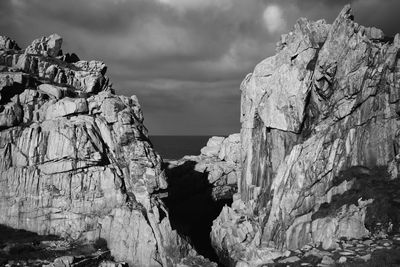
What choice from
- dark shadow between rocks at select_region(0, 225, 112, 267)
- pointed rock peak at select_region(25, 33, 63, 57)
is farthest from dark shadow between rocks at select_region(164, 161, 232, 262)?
pointed rock peak at select_region(25, 33, 63, 57)

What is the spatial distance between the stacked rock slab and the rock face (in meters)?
17.1

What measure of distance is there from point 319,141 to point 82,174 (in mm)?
41011

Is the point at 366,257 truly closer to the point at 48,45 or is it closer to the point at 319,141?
the point at 319,141

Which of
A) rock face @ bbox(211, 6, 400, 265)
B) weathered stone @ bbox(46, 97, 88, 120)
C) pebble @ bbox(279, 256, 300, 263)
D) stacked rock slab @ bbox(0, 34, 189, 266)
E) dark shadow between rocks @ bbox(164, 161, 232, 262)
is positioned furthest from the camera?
dark shadow between rocks @ bbox(164, 161, 232, 262)

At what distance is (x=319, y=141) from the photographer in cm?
5978

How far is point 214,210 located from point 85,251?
4220cm

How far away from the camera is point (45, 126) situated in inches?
2817

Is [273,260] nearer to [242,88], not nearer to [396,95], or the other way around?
[396,95]

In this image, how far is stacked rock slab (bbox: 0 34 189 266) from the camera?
216ft

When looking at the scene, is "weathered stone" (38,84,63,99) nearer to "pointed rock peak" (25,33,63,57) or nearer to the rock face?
"pointed rock peak" (25,33,63,57)

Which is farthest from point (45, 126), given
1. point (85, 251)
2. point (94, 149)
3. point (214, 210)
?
point (214, 210)

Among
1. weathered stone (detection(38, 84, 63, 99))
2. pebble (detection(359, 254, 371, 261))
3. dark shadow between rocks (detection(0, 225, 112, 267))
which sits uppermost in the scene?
weathered stone (detection(38, 84, 63, 99))

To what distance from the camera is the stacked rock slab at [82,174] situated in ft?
216

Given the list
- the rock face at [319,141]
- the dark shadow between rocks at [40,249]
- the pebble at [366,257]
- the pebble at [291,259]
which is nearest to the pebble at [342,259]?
the pebble at [366,257]
